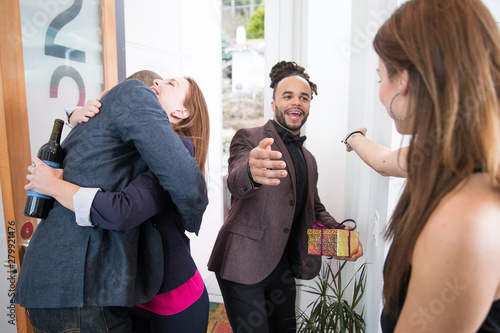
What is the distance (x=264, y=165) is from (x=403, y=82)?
61 cm

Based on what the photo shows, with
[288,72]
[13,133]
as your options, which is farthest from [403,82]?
[13,133]

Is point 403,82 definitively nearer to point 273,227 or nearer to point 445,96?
point 445,96

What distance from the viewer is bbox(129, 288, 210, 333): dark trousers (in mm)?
1180

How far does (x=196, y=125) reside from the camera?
1.39m

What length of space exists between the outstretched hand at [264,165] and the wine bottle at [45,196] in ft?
2.22

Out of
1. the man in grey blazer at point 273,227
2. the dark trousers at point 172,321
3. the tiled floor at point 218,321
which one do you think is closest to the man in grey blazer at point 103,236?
the dark trousers at point 172,321

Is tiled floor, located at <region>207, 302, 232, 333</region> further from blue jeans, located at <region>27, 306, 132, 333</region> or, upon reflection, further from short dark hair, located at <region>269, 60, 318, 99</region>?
short dark hair, located at <region>269, 60, 318, 99</region>

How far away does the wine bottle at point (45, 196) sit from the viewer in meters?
0.98

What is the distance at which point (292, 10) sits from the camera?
224 cm

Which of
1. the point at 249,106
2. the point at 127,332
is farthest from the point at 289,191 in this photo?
the point at 249,106

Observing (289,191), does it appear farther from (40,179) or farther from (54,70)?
(54,70)

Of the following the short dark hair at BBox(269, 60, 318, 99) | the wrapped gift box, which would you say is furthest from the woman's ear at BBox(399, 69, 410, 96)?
the short dark hair at BBox(269, 60, 318, 99)

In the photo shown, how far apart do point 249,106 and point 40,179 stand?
7.87 meters

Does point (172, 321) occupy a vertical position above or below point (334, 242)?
below
